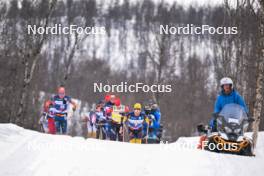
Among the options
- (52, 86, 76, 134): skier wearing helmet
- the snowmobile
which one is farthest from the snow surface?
(52, 86, 76, 134): skier wearing helmet

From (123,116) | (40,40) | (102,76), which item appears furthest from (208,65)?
(123,116)

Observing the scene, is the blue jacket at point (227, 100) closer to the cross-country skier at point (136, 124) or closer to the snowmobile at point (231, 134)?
the snowmobile at point (231, 134)

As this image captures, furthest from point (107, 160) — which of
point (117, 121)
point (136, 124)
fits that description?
point (117, 121)

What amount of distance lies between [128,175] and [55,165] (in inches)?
48.1

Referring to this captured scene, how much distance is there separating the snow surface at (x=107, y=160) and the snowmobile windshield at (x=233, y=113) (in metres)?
0.82

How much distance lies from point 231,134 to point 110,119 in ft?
19.2

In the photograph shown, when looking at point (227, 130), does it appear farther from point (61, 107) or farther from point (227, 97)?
point (61, 107)

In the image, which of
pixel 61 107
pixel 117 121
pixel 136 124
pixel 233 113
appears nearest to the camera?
pixel 233 113

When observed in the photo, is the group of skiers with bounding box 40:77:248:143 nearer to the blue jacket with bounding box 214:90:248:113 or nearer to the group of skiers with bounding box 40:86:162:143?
the group of skiers with bounding box 40:86:162:143

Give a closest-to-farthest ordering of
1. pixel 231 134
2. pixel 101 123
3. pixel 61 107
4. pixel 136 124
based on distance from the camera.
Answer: pixel 231 134, pixel 136 124, pixel 61 107, pixel 101 123

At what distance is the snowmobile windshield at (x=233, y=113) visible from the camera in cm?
743

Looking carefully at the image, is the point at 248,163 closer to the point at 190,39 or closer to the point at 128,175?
the point at 128,175

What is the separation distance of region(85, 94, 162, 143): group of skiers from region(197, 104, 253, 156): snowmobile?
171 inches

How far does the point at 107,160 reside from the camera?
6.40 m
